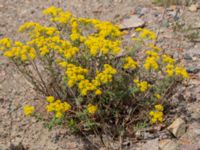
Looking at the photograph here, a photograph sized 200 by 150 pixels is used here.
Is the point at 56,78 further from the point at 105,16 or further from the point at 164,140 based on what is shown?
the point at 105,16

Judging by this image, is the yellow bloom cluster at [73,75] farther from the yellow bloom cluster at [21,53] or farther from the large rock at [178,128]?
the large rock at [178,128]

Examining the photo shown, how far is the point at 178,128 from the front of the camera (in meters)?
3.98

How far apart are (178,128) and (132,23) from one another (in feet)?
7.53

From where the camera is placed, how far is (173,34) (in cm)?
557

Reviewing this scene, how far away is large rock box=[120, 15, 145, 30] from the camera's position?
5746 mm

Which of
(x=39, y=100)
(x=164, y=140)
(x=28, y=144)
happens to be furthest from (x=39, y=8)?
(x=164, y=140)

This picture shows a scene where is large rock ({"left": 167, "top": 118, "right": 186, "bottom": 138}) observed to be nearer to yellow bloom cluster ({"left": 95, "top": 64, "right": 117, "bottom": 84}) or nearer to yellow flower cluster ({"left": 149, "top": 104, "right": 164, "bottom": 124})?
yellow flower cluster ({"left": 149, "top": 104, "right": 164, "bottom": 124})

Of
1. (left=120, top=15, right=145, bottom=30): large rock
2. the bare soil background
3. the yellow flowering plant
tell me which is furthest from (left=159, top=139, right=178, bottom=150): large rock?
(left=120, top=15, right=145, bottom=30): large rock

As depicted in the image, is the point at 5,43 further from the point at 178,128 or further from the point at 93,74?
the point at 178,128

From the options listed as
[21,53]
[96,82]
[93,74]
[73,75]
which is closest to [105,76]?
[96,82]

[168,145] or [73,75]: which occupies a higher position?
[73,75]

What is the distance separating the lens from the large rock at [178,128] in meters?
3.97

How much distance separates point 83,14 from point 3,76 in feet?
6.17

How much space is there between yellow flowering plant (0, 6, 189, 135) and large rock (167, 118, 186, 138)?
0.18m
